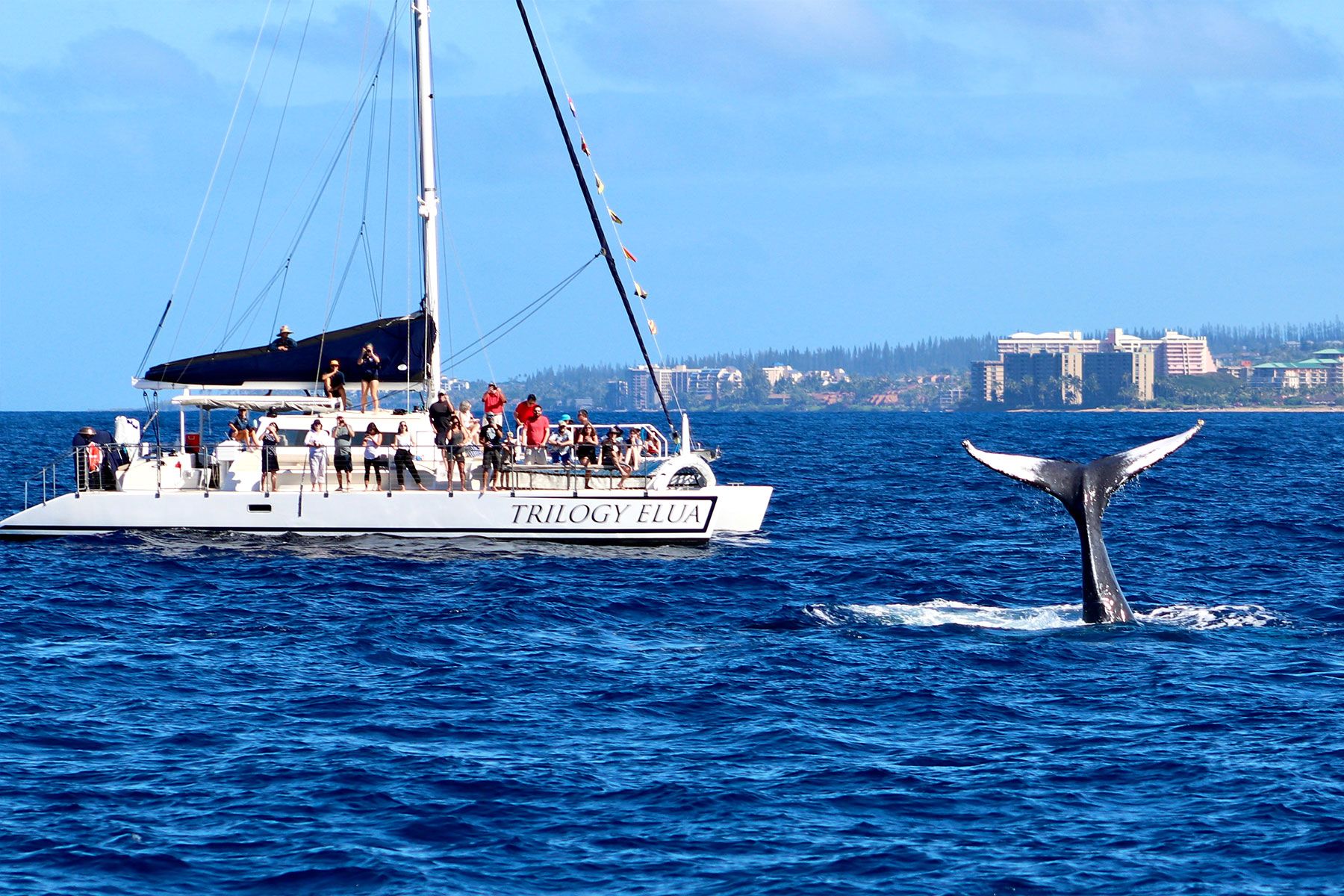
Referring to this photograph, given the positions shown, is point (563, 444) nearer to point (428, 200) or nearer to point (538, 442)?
point (538, 442)

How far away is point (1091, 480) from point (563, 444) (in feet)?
46.5

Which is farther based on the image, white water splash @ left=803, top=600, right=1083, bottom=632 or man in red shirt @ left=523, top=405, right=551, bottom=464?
man in red shirt @ left=523, top=405, right=551, bottom=464

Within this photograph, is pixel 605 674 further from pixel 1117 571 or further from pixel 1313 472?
pixel 1313 472

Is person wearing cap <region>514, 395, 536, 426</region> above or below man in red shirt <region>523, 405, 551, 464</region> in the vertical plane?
above

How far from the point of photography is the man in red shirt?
33531 mm

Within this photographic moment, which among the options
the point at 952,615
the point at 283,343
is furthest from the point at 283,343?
the point at 952,615

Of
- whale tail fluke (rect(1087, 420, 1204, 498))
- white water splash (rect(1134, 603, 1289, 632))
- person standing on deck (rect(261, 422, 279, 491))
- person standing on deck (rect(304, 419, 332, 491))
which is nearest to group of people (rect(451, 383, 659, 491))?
person standing on deck (rect(304, 419, 332, 491))

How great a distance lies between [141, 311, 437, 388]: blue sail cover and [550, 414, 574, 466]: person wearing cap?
4054 mm

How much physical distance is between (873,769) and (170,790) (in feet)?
20.7

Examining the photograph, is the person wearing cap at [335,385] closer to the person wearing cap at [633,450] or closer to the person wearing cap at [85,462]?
the person wearing cap at [85,462]

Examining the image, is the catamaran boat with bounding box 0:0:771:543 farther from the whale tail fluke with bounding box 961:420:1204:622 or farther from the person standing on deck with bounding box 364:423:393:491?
the whale tail fluke with bounding box 961:420:1204:622

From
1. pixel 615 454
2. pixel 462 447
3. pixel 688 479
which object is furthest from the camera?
pixel 688 479

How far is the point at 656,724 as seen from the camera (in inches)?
687

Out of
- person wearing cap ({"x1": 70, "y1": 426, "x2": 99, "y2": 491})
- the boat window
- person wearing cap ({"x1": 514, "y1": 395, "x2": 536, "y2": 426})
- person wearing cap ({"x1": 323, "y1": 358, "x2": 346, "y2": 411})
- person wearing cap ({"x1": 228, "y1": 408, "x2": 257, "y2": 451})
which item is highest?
person wearing cap ({"x1": 323, "y1": 358, "x2": 346, "y2": 411})
